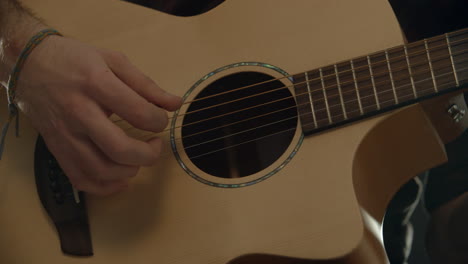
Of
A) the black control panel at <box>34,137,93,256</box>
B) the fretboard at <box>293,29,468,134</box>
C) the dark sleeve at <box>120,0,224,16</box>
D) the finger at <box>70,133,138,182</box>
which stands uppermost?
the dark sleeve at <box>120,0,224,16</box>

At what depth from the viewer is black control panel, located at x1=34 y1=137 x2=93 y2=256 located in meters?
0.74

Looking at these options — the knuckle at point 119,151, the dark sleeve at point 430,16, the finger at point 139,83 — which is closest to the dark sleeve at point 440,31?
the dark sleeve at point 430,16

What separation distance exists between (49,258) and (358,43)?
69 cm

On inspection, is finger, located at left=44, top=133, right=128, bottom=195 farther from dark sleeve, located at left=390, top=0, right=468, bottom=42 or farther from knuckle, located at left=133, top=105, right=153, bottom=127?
dark sleeve, located at left=390, top=0, right=468, bottom=42

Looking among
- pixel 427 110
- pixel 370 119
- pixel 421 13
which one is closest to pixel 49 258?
pixel 370 119

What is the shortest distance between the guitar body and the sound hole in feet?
0.08

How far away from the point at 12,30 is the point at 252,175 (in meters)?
0.57

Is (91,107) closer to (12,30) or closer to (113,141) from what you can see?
(113,141)

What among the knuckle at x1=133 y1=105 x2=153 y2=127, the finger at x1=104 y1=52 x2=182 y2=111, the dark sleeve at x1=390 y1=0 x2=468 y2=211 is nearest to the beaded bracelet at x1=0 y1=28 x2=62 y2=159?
the finger at x1=104 y1=52 x2=182 y2=111

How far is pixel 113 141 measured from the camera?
0.64 meters

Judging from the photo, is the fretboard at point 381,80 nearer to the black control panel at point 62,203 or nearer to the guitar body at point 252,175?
the guitar body at point 252,175

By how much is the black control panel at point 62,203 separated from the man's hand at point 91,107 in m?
0.07

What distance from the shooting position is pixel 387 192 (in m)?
0.74

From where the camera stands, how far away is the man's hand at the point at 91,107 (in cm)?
65
